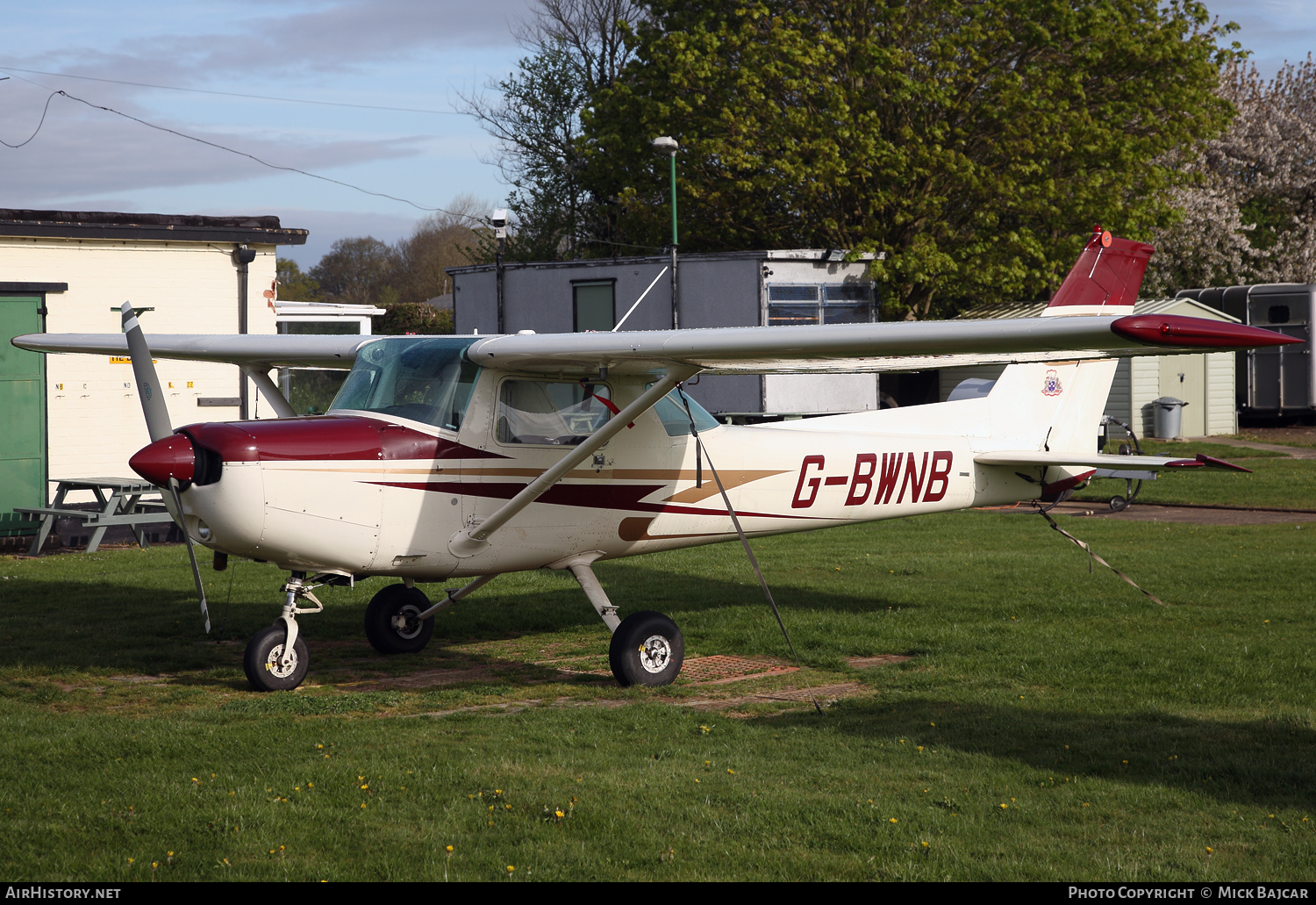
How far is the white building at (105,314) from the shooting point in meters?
14.9

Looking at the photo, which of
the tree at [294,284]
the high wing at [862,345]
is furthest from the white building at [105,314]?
the tree at [294,284]

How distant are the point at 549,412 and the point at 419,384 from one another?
91cm

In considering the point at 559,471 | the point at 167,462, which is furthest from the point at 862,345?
the point at 167,462

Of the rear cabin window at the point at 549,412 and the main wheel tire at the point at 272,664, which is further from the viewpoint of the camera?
the rear cabin window at the point at 549,412

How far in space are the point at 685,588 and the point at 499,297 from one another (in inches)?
528

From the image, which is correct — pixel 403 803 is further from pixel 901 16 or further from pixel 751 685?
pixel 901 16

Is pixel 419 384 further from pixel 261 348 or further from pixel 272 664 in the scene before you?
pixel 261 348

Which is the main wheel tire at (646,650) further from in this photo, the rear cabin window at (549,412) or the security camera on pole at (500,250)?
the security camera on pole at (500,250)

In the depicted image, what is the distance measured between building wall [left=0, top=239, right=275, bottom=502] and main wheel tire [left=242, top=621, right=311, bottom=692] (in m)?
8.75

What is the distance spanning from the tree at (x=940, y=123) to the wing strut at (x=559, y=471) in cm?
1931

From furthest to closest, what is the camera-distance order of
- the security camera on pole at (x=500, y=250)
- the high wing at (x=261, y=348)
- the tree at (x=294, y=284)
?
the tree at (x=294, y=284) < the security camera on pole at (x=500, y=250) < the high wing at (x=261, y=348)

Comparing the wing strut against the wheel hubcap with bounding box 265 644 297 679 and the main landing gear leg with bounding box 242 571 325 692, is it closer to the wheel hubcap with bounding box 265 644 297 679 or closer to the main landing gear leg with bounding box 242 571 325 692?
the main landing gear leg with bounding box 242 571 325 692

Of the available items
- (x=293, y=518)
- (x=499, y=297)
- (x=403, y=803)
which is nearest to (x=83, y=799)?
(x=403, y=803)

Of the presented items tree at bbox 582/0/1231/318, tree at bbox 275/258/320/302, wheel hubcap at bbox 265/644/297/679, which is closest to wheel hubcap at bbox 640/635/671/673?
wheel hubcap at bbox 265/644/297/679
